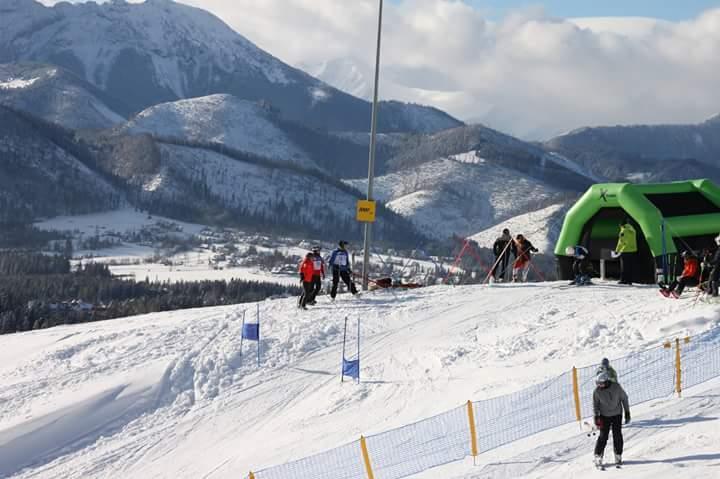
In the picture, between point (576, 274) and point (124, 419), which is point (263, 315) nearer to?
point (124, 419)

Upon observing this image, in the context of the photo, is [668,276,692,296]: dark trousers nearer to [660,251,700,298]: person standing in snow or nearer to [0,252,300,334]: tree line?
[660,251,700,298]: person standing in snow

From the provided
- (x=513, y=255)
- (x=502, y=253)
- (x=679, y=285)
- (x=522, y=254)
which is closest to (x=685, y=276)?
(x=679, y=285)

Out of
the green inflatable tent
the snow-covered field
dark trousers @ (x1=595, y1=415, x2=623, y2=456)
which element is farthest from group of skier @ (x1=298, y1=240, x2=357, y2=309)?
the snow-covered field

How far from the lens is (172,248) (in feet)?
554

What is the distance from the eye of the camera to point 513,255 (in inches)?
958

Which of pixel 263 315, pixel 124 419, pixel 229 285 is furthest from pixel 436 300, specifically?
pixel 229 285

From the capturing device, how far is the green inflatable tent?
2128 centimetres

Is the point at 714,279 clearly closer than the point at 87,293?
Yes

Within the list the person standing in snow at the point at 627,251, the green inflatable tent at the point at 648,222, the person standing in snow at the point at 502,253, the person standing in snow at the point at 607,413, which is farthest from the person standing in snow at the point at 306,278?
the person standing in snow at the point at 607,413

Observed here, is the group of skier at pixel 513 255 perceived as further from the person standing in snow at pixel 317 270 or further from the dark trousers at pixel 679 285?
the person standing in snow at pixel 317 270

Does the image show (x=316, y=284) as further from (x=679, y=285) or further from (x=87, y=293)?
(x=87, y=293)

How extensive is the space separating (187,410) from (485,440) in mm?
6620

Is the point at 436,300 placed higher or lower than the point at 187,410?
higher

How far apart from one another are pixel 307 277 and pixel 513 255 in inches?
291
